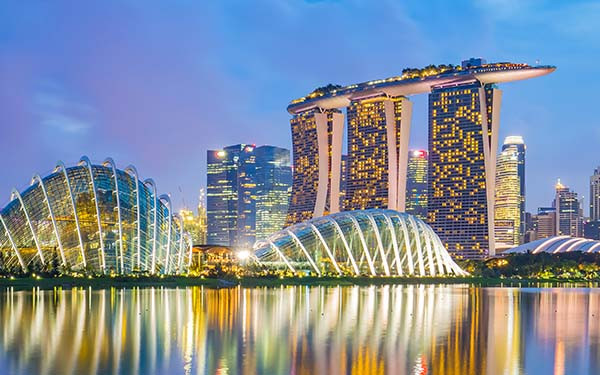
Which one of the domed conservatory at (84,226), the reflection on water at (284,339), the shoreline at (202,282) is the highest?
the domed conservatory at (84,226)

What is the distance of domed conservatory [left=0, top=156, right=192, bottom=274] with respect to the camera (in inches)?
3720

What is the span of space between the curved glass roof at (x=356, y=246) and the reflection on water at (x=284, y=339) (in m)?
59.9

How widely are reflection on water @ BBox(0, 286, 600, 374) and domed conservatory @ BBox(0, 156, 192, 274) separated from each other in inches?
1493

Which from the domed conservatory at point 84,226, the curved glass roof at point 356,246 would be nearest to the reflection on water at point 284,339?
the domed conservatory at point 84,226

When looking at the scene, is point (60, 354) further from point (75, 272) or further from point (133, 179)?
point (133, 179)

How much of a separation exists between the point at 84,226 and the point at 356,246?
1662 inches

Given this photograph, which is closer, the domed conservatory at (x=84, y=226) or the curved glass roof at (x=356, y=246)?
the domed conservatory at (x=84, y=226)

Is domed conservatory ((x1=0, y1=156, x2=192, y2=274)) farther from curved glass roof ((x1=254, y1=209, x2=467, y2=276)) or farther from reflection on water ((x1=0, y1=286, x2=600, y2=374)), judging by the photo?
reflection on water ((x1=0, y1=286, x2=600, y2=374))

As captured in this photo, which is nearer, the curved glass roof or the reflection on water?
the reflection on water

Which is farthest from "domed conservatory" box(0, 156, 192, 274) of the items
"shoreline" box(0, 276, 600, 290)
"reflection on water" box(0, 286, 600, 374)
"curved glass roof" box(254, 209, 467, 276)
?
"reflection on water" box(0, 286, 600, 374)

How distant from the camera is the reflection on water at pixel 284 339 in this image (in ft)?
93.1

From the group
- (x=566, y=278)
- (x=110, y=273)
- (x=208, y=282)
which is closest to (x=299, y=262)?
(x=208, y=282)

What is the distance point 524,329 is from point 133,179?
71.8m

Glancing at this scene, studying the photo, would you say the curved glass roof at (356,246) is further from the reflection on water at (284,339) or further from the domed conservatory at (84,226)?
the reflection on water at (284,339)
